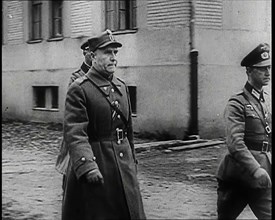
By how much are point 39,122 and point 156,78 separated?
8.12 ft

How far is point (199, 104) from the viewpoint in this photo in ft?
30.6

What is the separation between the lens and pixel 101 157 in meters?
4.19

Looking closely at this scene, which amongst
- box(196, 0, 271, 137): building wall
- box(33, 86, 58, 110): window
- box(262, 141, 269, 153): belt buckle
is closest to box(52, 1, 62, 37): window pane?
box(33, 86, 58, 110): window

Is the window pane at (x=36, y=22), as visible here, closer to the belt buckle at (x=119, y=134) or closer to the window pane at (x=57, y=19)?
the window pane at (x=57, y=19)

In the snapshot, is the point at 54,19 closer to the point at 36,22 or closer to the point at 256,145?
the point at 36,22

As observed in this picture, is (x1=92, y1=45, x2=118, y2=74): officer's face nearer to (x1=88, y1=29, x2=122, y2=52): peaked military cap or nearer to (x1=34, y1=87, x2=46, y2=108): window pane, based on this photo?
(x1=88, y1=29, x2=122, y2=52): peaked military cap

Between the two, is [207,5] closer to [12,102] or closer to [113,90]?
[113,90]

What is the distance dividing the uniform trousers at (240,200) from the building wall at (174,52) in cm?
300

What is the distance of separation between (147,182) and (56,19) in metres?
5.57

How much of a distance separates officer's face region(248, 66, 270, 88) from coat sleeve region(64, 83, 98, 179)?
1217mm

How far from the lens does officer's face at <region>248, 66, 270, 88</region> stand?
441cm

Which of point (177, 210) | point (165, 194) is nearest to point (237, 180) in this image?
point (177, 210)

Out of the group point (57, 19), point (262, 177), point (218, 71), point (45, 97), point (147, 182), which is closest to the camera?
point (262, 177)

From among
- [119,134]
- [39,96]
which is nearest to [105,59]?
[119,134]
